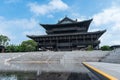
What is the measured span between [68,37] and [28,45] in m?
10.9

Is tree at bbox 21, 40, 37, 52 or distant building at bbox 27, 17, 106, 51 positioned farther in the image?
tree at bbox 21, 40, 37, 52

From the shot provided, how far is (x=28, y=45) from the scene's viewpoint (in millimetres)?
49406

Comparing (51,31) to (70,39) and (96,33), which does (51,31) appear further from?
(96,33)

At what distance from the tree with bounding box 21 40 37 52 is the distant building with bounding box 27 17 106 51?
1538 mm

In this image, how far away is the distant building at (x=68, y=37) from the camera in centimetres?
4838

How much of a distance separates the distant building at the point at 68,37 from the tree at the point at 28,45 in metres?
1.54

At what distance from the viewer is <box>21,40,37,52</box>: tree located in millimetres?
48891

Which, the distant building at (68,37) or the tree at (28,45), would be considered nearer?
the distant building at (68,37)

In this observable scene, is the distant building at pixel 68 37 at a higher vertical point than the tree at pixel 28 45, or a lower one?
higher

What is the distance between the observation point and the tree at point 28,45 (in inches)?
1925

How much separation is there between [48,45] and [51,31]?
5.46m

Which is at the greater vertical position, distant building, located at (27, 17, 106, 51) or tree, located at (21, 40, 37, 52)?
distant building, located at (27, 17, 106, 51)

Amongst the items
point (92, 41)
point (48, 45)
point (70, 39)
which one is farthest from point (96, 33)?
point (48, 45)

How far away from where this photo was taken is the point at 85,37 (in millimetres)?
48375
